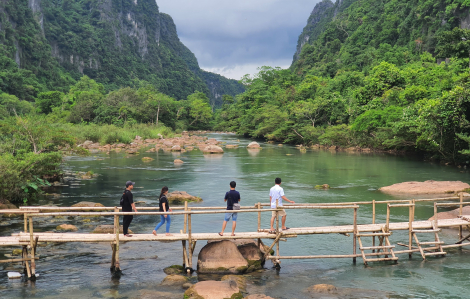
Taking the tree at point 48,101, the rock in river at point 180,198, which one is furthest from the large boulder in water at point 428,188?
the tree at point 48,101

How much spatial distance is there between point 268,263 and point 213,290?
373 cm

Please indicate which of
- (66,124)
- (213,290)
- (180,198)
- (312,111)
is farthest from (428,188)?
(66,124)

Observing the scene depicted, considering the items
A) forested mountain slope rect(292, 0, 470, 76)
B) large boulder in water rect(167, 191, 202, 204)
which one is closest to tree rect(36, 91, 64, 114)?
large boulder in water rect(167, 191, 202, 204)

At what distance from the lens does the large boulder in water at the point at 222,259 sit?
11.4m

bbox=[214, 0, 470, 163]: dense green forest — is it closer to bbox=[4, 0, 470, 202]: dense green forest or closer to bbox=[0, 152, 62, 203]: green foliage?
bbox=[4, 0, 470, 202]: dense green forest

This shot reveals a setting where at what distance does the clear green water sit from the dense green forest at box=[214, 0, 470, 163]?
4.44m

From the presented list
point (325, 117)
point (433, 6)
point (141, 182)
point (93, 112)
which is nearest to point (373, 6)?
point (433, 6)

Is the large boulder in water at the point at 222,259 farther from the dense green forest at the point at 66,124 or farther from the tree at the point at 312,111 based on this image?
the tree at the point at 312,111

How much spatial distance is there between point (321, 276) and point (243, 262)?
2.39 metres

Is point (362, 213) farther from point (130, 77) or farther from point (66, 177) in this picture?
point (130, 77)

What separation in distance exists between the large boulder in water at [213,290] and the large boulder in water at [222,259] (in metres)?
1.74

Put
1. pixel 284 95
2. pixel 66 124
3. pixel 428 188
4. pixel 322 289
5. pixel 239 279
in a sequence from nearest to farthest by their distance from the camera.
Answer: pixel 322 289
pixel 239 279
pixel 428 188
pixel 66 124
pixel 284 95

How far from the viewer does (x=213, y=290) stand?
9.24m

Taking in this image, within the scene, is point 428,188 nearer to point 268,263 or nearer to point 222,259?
point 268,263
